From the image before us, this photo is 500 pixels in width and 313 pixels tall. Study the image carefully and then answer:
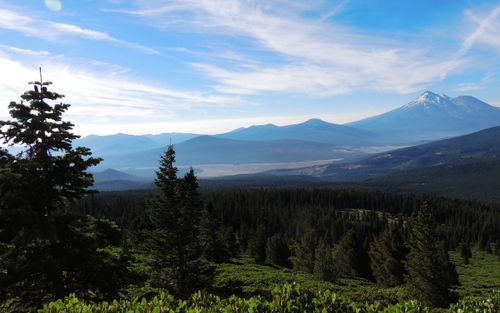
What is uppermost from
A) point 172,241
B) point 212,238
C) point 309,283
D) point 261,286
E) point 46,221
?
point 46,221

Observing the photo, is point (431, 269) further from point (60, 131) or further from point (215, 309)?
point (60, 131)

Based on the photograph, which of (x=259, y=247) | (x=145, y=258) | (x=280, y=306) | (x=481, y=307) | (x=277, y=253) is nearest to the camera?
(x=280, y=306)

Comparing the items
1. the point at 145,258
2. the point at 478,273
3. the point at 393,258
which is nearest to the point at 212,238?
the point at 145,258

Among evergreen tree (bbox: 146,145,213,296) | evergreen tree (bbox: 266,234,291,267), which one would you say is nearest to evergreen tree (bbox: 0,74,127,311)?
evergreen tree (bbox: 146,145,213,296)

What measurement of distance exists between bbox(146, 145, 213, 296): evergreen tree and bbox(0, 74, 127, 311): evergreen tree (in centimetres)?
1323

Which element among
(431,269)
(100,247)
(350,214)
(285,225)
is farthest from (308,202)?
(100,247)

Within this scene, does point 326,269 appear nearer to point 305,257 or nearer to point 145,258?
point 305,257

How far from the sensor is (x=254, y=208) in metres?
148

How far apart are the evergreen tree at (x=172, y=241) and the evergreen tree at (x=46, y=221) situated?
13230 millimetres

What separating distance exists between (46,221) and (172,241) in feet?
50.3

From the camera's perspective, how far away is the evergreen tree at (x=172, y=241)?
28578 mm

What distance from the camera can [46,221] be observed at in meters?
13.7

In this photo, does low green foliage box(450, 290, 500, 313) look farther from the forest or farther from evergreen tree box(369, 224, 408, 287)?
→ evergreen tree box(369, 224, 408, 287)

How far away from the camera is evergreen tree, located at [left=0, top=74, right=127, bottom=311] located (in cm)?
1338
